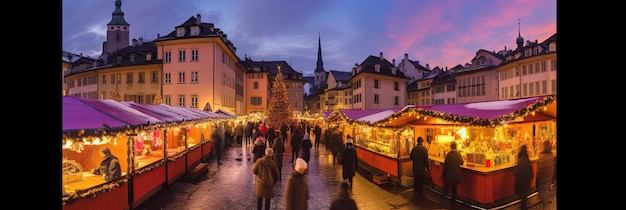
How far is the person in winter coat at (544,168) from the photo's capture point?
7.80 m

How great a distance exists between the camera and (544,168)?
7840 mm

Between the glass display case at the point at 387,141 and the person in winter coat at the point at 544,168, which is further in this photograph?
the glass display case at the point at 387,141

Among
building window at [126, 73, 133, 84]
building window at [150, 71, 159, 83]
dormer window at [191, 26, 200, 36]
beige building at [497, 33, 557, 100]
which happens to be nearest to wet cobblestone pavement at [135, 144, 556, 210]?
dormer window at [191, 26, 200, 36]

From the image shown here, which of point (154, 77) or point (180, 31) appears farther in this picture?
point (154, 77)

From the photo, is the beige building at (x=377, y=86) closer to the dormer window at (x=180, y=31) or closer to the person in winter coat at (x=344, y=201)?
the dormer window at (x=180, y=31)

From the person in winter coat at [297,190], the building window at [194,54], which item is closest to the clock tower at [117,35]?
the building window at [194,54]

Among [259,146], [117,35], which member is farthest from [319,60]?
[259,146]

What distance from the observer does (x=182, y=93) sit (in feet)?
114

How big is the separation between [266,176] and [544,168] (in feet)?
19.6

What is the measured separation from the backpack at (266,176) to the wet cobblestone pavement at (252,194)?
4.92 ft

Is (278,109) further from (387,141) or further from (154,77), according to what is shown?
(387,141)

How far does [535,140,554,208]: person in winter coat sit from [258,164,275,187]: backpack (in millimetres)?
5694
